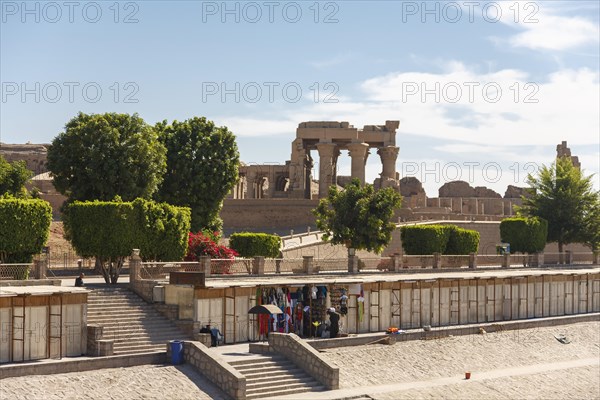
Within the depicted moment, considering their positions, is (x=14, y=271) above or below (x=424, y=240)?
below

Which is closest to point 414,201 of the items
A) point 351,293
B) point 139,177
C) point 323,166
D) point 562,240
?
point 323,166

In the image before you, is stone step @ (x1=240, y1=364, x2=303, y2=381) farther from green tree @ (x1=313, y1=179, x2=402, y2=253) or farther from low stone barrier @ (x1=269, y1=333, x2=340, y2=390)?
green tree @ (x1=313, y1=179, x2=402, y2=253)

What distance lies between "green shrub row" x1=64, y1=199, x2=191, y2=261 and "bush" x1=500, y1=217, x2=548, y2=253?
3088cm

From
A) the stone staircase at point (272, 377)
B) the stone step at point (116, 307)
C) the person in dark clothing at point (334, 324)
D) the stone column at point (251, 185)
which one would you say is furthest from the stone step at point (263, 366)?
the stone column at point (251, 185)

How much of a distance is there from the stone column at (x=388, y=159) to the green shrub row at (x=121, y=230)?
5307 cm

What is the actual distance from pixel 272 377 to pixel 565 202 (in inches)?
1729

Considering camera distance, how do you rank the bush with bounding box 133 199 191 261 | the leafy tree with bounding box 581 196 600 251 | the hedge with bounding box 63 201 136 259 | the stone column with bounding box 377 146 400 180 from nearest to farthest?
the hedge with bounding box 63 201 136 259, the bush with bounding box 133 199 191 261, the leafy tree with bounding box 581 196 600 251, the stone column with bounding box 377 146 400 180

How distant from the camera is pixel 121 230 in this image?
43156mm

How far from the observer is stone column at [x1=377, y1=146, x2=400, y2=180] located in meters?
96.4

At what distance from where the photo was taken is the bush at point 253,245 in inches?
2134

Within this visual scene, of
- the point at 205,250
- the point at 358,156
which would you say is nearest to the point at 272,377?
the point at 205,250

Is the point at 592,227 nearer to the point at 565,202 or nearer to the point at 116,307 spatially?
the point at 565,202

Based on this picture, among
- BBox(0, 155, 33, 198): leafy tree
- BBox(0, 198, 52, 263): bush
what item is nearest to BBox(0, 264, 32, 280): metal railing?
BBox(0, 198, 52, 263): bush

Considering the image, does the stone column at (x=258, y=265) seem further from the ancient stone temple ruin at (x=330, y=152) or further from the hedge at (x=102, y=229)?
the ancient stone temple ruin at (x=330, y=152)
